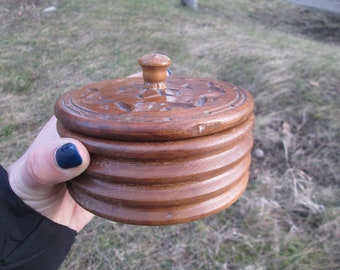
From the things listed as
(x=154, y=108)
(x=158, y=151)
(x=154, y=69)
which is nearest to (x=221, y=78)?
(x=154, y=69)

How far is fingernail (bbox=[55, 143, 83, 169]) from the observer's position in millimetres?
858

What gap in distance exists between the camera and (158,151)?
0.82m

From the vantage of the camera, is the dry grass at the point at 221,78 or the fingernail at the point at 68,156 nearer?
the fingernail at the point at 68,156

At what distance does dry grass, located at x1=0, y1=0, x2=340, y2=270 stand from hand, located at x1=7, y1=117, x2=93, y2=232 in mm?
451

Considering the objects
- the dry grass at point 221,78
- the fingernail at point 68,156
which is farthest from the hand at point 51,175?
the dry grass at point 221,78

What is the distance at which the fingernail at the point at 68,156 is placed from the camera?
858mm

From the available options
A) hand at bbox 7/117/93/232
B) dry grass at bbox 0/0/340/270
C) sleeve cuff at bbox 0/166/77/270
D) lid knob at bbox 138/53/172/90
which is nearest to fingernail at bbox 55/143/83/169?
hand at bbox 7/117/93/232

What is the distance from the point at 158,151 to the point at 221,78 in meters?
2.47

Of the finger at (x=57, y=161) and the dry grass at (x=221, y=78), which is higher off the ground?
the finger at (x=57, y=161)

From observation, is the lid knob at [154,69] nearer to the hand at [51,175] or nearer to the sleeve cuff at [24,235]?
the hand at [51,175]

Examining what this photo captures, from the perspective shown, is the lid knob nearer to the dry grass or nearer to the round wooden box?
the round wooden box

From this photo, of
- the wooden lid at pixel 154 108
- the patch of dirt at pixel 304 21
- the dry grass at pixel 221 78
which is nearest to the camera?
the wooden lid at pixel 154 108

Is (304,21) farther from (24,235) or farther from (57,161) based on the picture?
(57,161)

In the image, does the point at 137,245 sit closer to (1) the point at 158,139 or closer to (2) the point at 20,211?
(2) the point at 20,211
